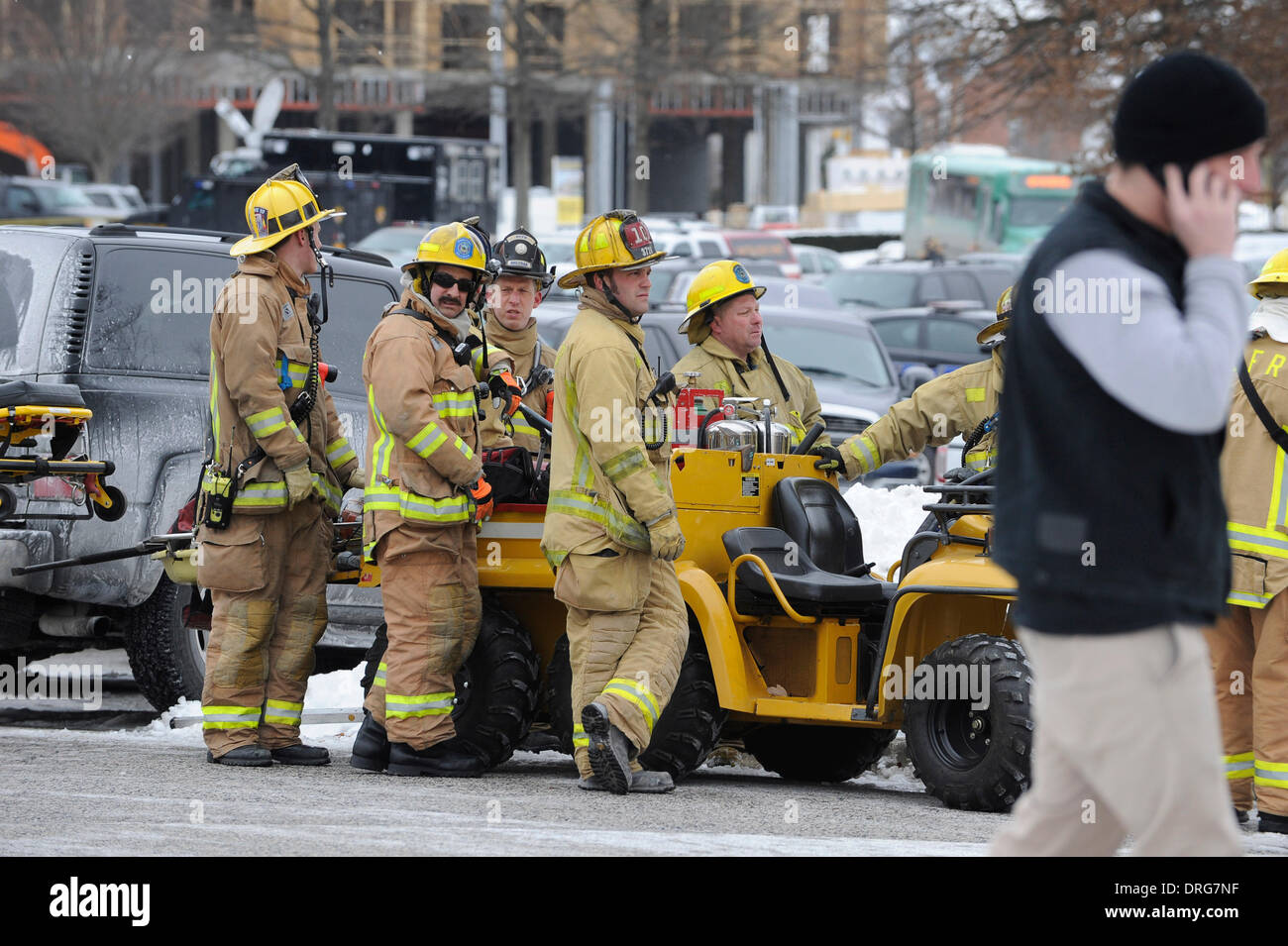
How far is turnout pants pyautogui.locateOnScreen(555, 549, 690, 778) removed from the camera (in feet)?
21.9

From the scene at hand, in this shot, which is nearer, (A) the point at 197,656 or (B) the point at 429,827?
(B) the point at 429,827

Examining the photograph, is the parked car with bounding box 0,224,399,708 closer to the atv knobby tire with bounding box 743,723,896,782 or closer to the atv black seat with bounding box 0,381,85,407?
the atv black seat with bounding box 0,381,85,407

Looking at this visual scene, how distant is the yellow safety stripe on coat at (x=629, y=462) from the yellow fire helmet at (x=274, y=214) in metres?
1.59

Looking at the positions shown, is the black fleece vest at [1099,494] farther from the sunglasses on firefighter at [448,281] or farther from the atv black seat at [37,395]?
the atv black seat at [37,395]

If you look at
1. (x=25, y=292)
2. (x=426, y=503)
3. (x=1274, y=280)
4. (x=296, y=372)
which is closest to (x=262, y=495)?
(x=296, y=372)

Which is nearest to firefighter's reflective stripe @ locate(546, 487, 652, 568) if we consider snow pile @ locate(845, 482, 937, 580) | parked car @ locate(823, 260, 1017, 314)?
snow pile @ locate(845, 482, 937, 580)

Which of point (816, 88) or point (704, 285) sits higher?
point (816, 88)

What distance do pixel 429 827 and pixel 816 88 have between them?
42984 millimetres

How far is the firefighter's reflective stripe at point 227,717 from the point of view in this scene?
7.38 metres

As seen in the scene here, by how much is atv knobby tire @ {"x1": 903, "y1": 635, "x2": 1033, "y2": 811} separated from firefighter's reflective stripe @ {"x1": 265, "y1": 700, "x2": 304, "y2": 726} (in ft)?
7.79

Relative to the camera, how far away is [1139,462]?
3279 millimetres
